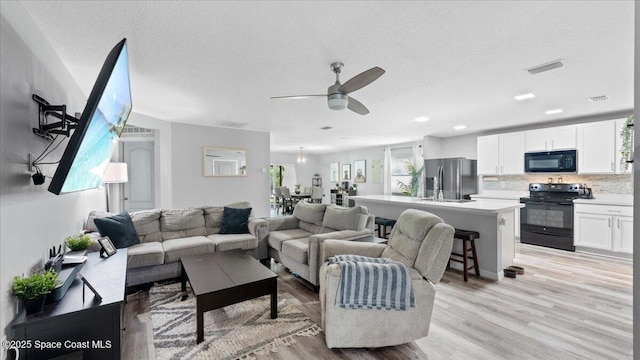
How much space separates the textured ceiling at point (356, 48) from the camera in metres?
1.78

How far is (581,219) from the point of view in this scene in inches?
180

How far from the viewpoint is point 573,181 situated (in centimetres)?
511

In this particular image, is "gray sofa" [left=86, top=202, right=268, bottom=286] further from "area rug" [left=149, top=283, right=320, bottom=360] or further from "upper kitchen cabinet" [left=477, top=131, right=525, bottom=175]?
"upper kitchen cabinet" [left=477, top=131, right=525, bottom=175]

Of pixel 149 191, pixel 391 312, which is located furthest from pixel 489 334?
pixel 149 191

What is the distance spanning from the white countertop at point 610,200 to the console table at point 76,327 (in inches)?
250

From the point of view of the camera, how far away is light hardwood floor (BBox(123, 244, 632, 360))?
2014 mm

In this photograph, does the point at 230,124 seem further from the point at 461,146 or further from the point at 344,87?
the point at 461,146

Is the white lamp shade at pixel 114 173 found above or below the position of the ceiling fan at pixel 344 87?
below

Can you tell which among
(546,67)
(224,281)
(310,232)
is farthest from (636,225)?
(310,232)

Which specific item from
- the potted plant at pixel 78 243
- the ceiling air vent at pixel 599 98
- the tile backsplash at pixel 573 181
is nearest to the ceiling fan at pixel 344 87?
the potted plant at pixel 78 243

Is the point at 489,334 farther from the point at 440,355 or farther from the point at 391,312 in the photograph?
the point at 391,312

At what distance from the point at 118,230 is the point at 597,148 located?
722 cm

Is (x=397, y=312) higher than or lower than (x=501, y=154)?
lower

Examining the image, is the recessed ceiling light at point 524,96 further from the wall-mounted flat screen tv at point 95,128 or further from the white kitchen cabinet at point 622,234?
the wall-mounted flat screen tv at point 95,128
